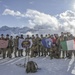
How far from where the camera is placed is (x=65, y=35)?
20203 mm

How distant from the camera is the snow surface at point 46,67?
1485 cm

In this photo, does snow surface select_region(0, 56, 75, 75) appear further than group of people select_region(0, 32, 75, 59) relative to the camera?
No

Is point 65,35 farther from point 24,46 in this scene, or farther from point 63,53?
point 24,46

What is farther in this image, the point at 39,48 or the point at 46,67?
the point at 39,48

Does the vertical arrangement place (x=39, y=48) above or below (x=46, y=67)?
above

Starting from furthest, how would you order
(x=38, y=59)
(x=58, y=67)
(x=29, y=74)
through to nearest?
(x=38, y=59) → (x=58, y=67) → (x=29, y=74)

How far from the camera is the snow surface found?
48.7 feet

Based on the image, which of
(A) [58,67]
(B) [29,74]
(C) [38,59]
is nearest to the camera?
(B) [29,74]

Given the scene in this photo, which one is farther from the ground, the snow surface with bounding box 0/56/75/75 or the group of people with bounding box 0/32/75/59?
the group of people with bounding box 0/32/75/59

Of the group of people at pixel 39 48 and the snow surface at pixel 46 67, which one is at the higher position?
the group of people at pixel 39 48

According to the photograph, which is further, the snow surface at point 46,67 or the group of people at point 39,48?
the group of people at point 39,48

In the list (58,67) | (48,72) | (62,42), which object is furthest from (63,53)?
(48,72)

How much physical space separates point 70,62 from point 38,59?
2.46 meters

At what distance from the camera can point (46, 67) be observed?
1617cm
